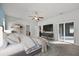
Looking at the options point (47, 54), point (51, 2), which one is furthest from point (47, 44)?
point (51, 2)

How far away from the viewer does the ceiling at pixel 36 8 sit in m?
2.29

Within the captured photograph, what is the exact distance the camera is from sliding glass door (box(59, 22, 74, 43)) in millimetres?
2312

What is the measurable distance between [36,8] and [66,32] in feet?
2.35

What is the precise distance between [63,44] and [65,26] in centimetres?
34

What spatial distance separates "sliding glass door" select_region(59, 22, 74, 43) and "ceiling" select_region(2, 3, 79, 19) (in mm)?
270

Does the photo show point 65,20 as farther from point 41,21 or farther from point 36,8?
point 36,8

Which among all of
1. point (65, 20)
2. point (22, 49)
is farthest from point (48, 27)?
point (22, 49)

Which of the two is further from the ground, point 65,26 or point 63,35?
point 65,26

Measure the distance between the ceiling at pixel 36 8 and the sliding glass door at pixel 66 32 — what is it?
0.27m

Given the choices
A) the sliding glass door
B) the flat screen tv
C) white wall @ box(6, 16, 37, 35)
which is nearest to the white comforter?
white wall @ box(6, 16, 37, 35)

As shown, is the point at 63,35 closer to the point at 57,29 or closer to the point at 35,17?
the point at 57,29

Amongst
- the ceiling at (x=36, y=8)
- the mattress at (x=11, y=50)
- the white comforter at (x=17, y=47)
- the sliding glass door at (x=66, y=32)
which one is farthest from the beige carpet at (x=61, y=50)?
the ceiling at (x=36, y=8)

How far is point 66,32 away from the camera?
238 cm

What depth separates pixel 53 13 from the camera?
2334mm
